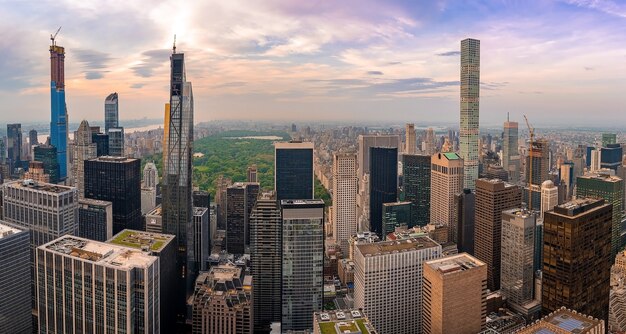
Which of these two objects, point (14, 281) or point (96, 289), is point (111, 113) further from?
point (96, 289)

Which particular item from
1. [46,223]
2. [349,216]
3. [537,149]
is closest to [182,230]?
[46,223]

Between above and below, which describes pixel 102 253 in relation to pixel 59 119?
below

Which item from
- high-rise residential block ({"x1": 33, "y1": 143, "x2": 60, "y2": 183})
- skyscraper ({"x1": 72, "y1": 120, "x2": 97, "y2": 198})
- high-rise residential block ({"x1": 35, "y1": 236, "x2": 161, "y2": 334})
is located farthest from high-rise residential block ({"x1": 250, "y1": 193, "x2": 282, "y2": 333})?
high-rise residential block ({"x1": 33, "y1": 143, "x2": 60, "y2": 183})

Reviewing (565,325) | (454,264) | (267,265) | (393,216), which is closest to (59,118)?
(267,265)

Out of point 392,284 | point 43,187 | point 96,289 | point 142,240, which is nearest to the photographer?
point 96,289

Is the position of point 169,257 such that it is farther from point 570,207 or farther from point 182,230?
point 570,207

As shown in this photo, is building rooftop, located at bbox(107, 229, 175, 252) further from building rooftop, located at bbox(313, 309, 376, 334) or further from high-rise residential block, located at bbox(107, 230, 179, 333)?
building rooftop, located at bbox(313, 309, 376, 334)

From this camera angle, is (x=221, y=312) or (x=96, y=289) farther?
(x=221, y=312)
